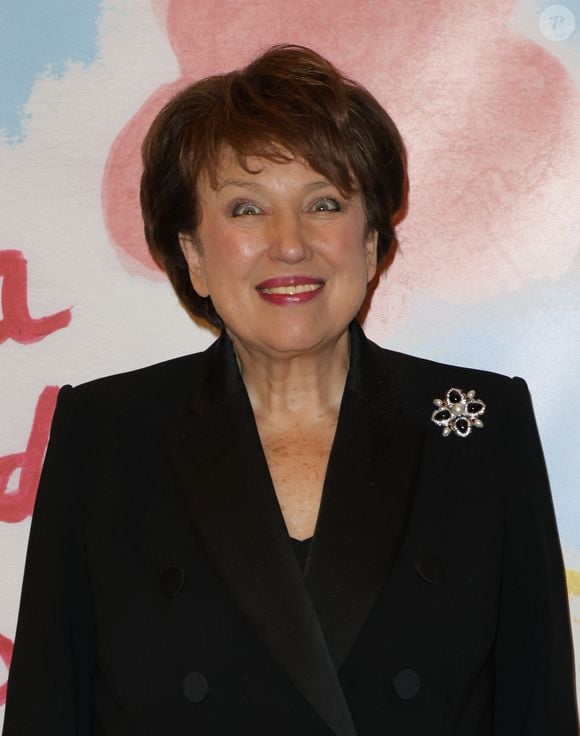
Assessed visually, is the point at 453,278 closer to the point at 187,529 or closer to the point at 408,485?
the point at 408,485

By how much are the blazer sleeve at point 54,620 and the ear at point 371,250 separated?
49 centimetres

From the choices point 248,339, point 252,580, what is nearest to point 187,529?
point 252,580

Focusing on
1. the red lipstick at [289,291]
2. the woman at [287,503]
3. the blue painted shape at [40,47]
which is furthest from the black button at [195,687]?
the blue painted shape at [40,47]

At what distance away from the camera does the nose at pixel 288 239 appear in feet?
4.96

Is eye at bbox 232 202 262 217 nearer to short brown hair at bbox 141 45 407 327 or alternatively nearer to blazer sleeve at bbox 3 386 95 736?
short brown hair at bbox 141 45 407 327

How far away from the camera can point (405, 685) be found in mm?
1504

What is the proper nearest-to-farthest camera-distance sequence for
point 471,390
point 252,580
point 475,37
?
point 252,580 → point 471,390 → point 475,37

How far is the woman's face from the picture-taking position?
1.53 metres

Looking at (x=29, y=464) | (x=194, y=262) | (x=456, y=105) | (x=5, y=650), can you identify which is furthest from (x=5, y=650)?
(x=456, y=105)

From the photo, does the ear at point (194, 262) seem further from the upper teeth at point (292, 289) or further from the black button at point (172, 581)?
the black button at point (172, 581)

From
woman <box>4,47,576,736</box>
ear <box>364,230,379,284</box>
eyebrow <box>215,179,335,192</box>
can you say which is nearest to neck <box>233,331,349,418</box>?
woman <box>4,47,576,736</box>

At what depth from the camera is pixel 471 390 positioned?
1.68 m

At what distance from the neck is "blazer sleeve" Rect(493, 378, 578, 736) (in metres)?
0.26

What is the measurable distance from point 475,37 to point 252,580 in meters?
0.92
